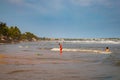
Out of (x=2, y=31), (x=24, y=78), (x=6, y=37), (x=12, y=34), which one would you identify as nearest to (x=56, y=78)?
(x=24, y=78)

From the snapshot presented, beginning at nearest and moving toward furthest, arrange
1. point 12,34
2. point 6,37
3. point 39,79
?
point 39,79, point 6,37, point 12,34

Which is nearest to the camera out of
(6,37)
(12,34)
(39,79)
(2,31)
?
(39,79)

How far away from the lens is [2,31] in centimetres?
15625

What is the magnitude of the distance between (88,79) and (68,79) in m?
1.37

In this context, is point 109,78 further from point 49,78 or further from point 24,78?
point 24,78

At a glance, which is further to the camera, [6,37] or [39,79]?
[6,37]

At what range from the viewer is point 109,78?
1633cm

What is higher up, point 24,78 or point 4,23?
point 4,23

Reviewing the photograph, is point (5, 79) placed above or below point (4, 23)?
below

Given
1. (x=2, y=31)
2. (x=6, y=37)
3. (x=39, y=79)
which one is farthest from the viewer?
(x=6, y=37)

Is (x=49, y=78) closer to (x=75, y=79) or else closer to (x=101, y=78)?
(x=75, y=79)

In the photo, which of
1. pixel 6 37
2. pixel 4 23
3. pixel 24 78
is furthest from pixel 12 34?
pixel 24 78

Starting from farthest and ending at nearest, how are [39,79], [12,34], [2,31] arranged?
[12,34] → [2,31] → [39,79]

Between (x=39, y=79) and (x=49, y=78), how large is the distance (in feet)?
2.85
